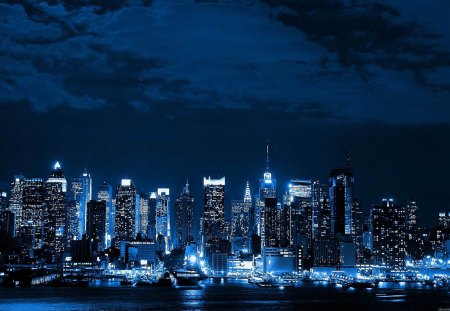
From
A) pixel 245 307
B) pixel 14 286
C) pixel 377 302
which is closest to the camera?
pixel 245 307

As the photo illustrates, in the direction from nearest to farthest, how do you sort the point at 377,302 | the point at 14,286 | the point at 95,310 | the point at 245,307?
the point at 95,310
the point at 245,307
the point at 377,302
the point at 14,286

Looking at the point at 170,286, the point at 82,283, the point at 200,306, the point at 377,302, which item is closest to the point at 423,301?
the point at 377,302

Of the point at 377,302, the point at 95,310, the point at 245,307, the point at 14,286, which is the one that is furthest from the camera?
the point at 14,286

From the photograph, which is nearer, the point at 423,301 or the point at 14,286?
the point at 423,301

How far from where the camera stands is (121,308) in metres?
107

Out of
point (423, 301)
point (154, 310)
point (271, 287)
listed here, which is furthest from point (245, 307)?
point (271, 287)

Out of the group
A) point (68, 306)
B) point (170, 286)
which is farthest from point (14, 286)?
point (68, 306)

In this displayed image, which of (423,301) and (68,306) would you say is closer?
(68,306)

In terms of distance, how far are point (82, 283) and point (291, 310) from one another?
10101cm

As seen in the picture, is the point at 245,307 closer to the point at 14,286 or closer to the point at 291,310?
the point at 291,310

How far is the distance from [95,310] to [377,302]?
47697mm

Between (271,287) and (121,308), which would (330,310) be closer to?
(121,308)

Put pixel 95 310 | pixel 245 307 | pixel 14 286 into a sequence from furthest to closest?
pixel 14 286 → pixel 245 307 → pixel 95 310

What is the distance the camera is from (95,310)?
103m
